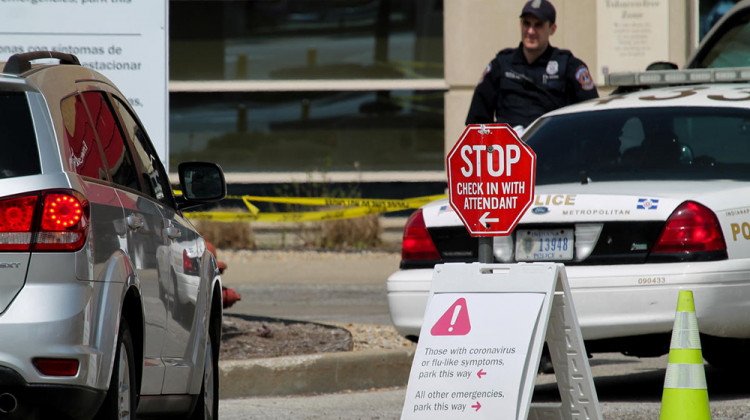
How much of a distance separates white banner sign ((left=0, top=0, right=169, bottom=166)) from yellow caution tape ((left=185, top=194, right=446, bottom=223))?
7426 millimetres

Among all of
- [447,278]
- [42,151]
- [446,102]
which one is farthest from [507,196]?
[446,102]

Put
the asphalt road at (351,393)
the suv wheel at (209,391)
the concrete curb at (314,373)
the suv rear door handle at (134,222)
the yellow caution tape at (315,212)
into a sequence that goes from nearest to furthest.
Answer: the suv rear door handle at (134,222), the suv wheel at (209,391), the asphalt road at (351,393), the concrete curb at (314,373), the yellow caution tape at (315,212)

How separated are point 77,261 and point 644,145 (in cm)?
404

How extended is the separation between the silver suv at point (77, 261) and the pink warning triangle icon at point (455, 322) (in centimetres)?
99

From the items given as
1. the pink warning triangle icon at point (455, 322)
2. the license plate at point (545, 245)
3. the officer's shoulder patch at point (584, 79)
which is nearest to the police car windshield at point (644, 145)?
the license plate at point (545, 245)

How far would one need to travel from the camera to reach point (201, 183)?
5.87 m

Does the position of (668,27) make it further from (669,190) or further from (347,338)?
(669,190)

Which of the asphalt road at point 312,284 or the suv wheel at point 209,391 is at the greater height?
the suv wheel at point 209,391

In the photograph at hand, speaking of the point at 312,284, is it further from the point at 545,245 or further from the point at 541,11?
the point at 545,245

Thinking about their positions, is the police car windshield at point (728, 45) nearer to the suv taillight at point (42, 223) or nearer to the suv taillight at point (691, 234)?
the suv taillight at point (691, 234)

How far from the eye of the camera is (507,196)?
5070mm

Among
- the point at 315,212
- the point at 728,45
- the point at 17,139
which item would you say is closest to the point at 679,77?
the point at 728,45

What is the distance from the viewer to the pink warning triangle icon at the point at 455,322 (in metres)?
4.84

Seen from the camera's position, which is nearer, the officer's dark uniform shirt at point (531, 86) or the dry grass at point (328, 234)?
the officer's dark uniform shirt at point (531, 86)
